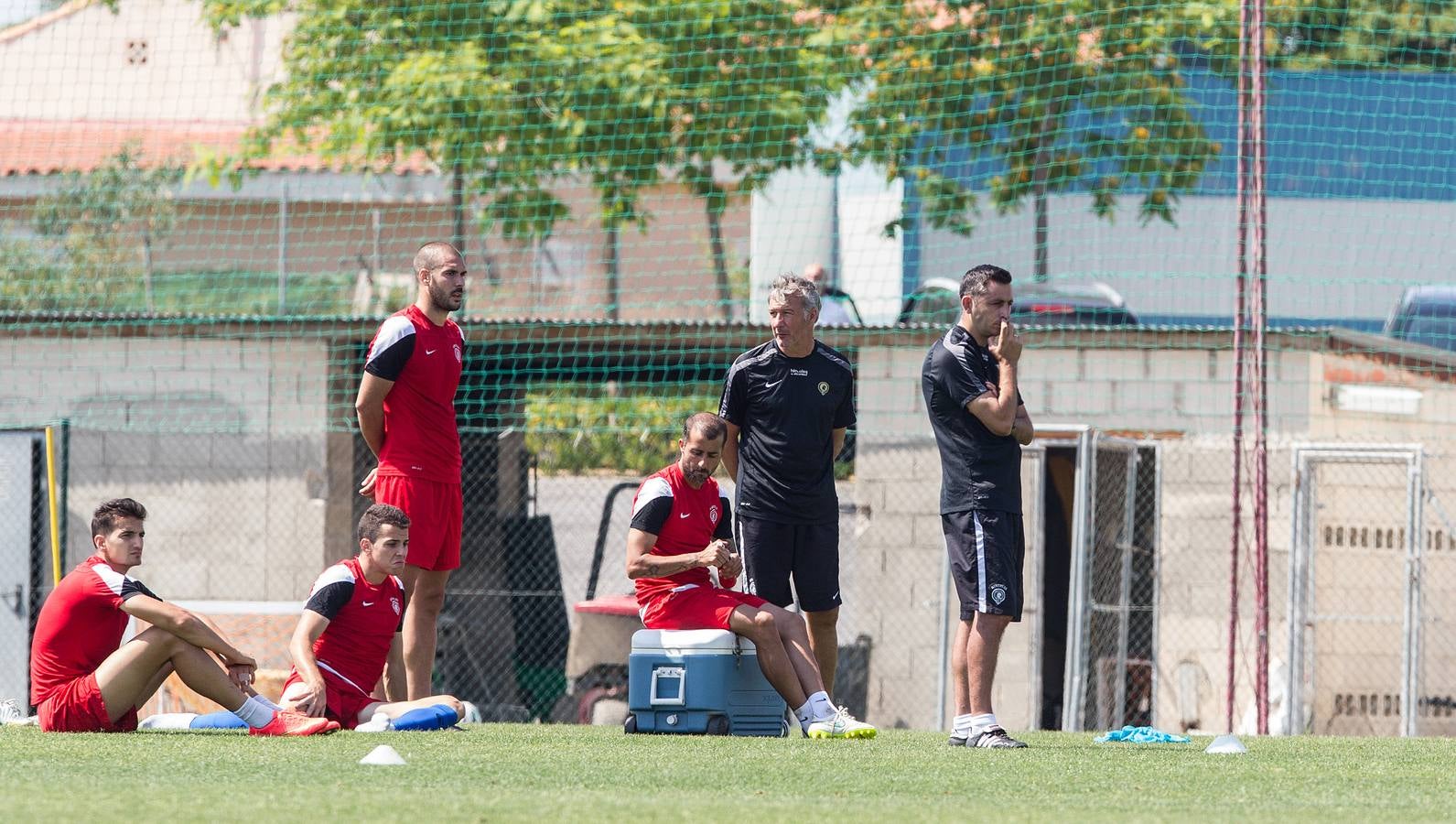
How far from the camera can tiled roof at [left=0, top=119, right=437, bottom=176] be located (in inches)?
800

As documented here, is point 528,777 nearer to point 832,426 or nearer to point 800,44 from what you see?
point 832,426

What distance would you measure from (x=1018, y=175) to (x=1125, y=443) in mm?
5954

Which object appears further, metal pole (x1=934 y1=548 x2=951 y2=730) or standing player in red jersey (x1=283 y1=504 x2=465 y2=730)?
metal pole (x1=934 y1=548 x2=951 y2=730)

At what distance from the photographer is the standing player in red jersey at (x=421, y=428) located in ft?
24.2

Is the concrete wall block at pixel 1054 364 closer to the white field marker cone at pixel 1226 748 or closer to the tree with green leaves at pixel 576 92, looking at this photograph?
the tree with green leaves at pixel 576 92

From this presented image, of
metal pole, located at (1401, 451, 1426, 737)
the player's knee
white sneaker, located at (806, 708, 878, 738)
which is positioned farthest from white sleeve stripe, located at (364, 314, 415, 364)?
metal pole, located at (1401, 451, 1426, 737)

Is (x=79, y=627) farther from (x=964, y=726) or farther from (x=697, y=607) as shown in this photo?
(x=964, y=726)

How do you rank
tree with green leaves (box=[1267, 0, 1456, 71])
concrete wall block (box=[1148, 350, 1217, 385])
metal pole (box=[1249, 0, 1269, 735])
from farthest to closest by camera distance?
tree with green leaves (box=[1267, 0, 1456, 71])
concrete wall block (box=[1148, 350, 1217, 385])
metal pole (box=[1249, 0, 1269, 735])

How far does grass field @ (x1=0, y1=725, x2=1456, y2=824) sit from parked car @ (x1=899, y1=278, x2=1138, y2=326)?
7352mm

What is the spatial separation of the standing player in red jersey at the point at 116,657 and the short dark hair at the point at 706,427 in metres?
1.64

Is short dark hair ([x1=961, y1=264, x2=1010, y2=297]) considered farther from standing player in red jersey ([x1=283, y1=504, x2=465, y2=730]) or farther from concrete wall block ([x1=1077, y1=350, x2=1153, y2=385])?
concrete wall block ([x1=1077, y1=350, x2=1153, y2=385])

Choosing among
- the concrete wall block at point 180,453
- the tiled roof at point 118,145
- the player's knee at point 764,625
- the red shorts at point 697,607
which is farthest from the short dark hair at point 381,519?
the tiled roof at point 118,145

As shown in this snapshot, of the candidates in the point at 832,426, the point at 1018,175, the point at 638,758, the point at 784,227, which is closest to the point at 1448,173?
the point at 1018,175

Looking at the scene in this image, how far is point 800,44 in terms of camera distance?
17.0 metres
